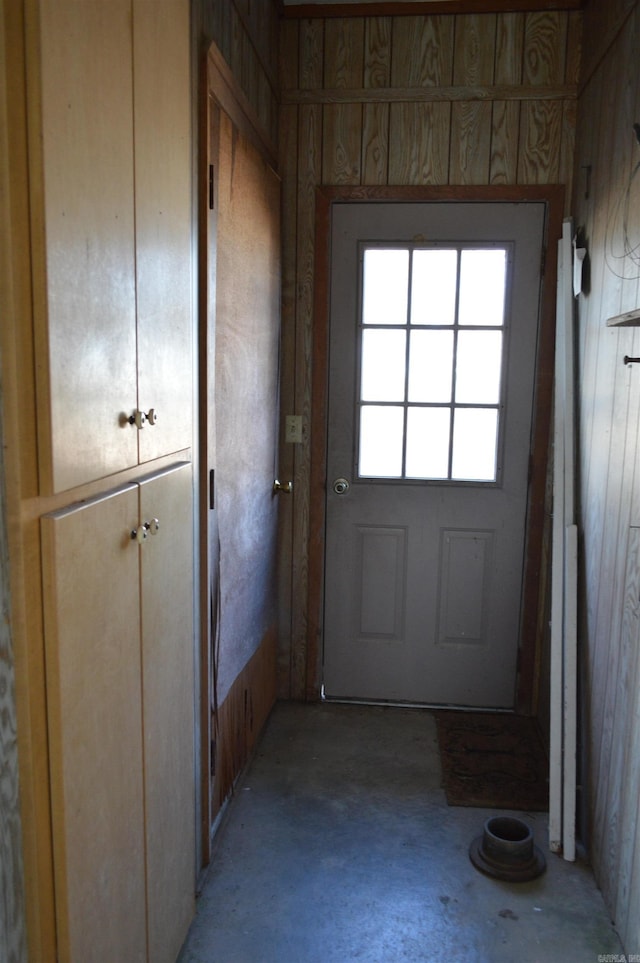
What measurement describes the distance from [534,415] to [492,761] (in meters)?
1.36

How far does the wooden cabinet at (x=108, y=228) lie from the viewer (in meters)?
0.94

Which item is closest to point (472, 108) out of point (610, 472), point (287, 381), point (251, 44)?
point (251, 44)

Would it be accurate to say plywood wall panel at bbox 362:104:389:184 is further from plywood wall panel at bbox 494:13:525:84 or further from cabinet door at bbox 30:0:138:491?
cabinet door at bbox 30:0:138:491

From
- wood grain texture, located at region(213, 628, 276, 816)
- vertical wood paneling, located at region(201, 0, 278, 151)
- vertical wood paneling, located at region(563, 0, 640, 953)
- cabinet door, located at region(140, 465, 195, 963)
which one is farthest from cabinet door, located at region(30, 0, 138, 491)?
vertical wood paneling, located at region(563, 0, 640, 953)

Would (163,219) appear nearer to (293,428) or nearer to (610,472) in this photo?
(610,472)

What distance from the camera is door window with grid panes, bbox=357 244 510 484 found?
282cm

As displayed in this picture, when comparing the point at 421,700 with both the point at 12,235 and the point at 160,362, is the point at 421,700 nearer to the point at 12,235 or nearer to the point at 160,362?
the point at 160,362

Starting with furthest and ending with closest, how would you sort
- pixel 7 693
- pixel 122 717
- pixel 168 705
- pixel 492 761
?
pixel 492 761 < pixel 168 705 < pixel 122 717 < pixel 7 693

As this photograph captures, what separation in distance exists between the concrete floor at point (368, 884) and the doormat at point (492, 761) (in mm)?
63

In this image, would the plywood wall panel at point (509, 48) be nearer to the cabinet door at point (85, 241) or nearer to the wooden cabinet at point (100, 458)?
the wooden cabinet at point (100, 458)

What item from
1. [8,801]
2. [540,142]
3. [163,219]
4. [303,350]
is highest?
[540,142]

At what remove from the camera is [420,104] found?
108 inches

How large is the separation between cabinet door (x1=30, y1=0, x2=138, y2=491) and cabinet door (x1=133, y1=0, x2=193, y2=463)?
0.06 metres

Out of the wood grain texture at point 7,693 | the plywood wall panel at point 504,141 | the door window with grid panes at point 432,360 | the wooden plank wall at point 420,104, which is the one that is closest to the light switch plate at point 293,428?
the door window with grid panes at point 432,360
